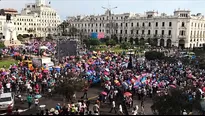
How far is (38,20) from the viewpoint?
4560 inches

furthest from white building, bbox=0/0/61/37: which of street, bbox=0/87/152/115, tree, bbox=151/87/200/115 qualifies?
tree, bbox=151/87/200/115

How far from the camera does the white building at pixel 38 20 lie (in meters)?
110

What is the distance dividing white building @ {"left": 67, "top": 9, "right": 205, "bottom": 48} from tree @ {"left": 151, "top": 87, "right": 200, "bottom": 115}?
5792cm

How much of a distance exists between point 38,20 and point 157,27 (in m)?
64.9

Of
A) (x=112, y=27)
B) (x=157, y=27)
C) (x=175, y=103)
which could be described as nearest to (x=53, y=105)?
(x=175, y=103)

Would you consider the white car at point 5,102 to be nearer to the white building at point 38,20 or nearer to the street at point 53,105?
the street at point 53,105

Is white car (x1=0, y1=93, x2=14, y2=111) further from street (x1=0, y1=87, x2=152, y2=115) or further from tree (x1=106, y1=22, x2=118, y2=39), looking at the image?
tree (x1=106, y1=22, x2=118, y2=39)

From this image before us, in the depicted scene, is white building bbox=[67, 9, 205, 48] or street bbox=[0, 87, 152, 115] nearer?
street bbox=[0, 87, 152, 115]

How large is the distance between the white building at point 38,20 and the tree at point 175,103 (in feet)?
336

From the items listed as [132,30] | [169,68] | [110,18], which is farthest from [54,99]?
[110,18]

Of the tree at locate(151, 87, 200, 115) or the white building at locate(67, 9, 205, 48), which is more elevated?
the white building at locate(67, 9, 205, 48)

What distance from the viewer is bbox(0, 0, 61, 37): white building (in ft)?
360

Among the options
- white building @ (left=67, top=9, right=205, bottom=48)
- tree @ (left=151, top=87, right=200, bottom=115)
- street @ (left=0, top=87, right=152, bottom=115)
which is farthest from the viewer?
white building @ (left=67, top=9, right=205, bottom=48)

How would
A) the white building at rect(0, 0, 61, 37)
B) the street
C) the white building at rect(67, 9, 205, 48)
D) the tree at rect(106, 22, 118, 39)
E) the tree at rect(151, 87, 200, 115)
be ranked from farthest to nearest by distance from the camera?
the white building at rect(0, 0, 61, 37), the tree at rect(106, 22, 118, 39), the white building at rect(67, 9, 205, 48), the street, the tree at rect(151, 87, 200, 115)
